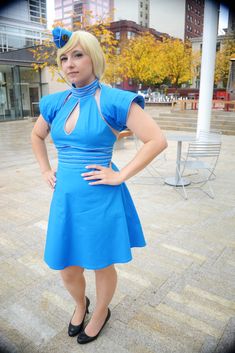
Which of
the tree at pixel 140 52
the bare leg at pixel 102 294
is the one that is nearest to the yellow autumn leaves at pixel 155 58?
the tree at pixel 140 52

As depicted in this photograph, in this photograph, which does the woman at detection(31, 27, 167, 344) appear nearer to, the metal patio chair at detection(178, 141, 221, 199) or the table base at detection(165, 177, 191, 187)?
the metal patio chair at detection(178, 141, 221, 199)

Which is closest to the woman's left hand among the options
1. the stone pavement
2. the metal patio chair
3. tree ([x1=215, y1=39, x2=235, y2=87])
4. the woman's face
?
the woman's face

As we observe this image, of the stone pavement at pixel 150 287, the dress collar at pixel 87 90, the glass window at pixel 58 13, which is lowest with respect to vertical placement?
the stone pavement at pixel 150 287

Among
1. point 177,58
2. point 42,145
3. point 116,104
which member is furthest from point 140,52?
point 116,104

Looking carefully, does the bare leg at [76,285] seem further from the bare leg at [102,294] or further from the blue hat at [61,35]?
the blue hat at [61,35]

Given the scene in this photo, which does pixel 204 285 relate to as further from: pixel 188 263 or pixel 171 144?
pixel 171 144

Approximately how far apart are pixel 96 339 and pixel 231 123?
10.9 metres

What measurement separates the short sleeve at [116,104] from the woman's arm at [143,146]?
0.03 m

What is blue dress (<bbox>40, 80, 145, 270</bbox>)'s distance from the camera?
1408mm

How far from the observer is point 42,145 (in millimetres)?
1774

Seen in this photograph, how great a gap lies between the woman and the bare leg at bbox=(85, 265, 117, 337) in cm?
3

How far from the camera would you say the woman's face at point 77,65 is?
4.57ft

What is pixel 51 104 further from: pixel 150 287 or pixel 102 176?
pixel 150 287

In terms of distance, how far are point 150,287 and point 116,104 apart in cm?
156
